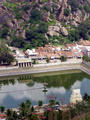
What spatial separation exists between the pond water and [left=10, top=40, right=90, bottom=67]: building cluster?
4400 millimetres

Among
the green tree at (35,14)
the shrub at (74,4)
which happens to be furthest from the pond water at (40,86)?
the shrub at (74,4)

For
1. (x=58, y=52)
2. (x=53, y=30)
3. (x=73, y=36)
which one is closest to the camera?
(x=58, y=52)

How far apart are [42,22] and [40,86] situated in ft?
75.7

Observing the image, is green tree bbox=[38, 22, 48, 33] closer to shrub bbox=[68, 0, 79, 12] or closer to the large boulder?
the large boulder

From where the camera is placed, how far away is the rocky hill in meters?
50.5

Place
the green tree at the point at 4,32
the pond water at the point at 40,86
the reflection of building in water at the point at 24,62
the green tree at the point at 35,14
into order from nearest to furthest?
the pond water at the point at 40,86, the reflection of building in water at the point at 24,62, the green tree at the point at 4,32, the green tree at the point at 35,14

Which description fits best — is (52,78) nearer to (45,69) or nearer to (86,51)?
(45,69)

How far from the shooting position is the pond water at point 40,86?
29.1 metres

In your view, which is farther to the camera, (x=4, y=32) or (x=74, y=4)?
(x=74, y=4)

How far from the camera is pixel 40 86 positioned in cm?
3306

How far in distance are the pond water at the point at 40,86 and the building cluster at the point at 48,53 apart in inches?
173

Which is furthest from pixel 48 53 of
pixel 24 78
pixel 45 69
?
pixel 24 78

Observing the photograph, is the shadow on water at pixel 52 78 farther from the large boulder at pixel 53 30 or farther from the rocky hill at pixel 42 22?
the large boulder at pixel 53 30

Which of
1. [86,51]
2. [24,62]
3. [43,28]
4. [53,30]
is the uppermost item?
[43,28]
